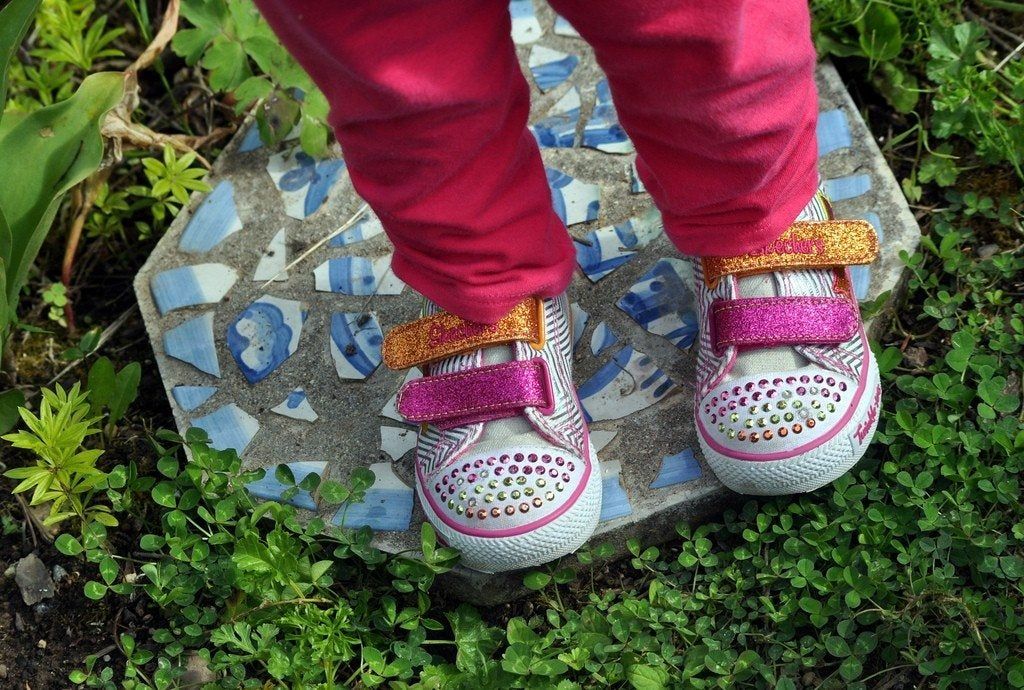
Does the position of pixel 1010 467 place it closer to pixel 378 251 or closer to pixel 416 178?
pixel 416 178

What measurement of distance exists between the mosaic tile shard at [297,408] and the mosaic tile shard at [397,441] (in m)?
0.13

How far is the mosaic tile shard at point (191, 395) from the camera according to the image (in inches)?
69.9

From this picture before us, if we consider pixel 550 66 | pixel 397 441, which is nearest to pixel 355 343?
pixel 397 441

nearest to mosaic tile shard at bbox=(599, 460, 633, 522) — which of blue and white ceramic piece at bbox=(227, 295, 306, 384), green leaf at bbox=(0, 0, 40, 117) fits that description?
blue and white ceramic piece at bbox=(227, 295, 306, 384)

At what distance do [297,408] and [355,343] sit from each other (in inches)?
5.7

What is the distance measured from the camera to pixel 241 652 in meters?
1.55

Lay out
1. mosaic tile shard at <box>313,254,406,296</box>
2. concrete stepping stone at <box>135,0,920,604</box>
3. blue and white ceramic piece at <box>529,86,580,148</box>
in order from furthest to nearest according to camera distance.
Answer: blue and white ceramic piece at <box>529,86,580,148</box>, mosaic tile shard at <box>313,254,406,296</box>, concrete stepping stone at <box>135,0,920,604</box>

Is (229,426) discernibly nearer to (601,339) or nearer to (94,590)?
(94,590)

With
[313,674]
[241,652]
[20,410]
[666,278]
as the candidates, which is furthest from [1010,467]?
[20,410]

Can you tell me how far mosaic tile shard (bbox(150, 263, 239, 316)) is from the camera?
1.88 meters

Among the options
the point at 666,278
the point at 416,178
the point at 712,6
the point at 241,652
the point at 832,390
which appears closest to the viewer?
the point at 712,6

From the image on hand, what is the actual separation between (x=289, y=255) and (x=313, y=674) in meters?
0.78

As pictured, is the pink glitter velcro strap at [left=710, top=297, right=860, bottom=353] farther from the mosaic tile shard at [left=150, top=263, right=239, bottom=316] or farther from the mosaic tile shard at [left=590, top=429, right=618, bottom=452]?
the mosaic tile shard at [left=150, top=263, right=239, bottom=316]

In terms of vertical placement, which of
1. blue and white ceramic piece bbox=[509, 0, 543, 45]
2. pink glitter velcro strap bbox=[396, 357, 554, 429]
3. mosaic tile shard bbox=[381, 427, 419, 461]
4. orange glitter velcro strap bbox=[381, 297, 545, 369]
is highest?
blue and white ceramic piece bbox=[509, 0, 543, 45]
